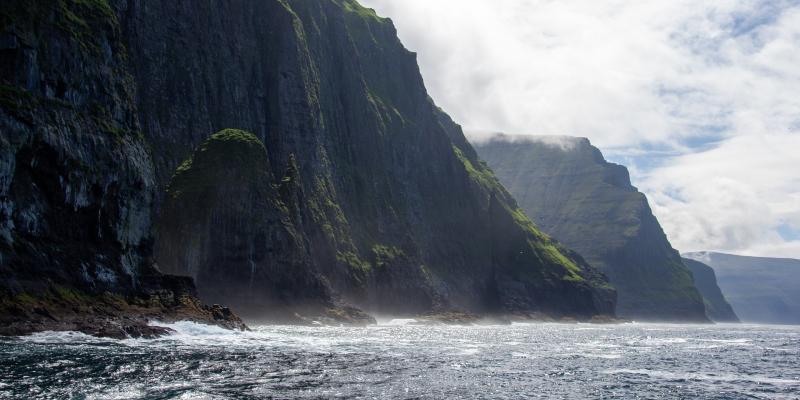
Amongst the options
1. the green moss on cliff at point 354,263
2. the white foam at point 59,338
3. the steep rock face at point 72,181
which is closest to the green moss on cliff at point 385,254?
the green moss on cliff at point 354,263

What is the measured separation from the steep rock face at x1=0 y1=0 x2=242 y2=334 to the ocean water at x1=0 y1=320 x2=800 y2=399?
6.28m

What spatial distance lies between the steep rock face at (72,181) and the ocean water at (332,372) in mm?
6276

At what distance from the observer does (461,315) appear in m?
173

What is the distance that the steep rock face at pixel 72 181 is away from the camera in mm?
60219

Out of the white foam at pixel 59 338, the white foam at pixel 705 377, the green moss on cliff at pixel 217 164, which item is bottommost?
Answer: the white foam at pixel 705 377

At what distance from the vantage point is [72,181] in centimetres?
6825

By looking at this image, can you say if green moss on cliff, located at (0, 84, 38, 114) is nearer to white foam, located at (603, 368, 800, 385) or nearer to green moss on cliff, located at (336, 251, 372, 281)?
white foam, located at (603, 368, 800, 385)

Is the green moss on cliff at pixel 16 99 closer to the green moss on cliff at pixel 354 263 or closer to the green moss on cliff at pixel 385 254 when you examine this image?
the green moss on cliff at pixel 354 263

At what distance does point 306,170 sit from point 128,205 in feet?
264

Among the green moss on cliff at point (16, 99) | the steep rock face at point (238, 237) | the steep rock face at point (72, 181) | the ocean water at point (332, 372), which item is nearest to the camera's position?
the ocean water at point (332, 372)

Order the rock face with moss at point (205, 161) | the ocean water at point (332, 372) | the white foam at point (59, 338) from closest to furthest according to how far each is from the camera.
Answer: the ocean water at point (332, 372)
the white foam at point (59, 338)
the rock face with moss at point (205, 161)

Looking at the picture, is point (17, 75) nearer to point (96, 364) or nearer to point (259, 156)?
point (96, 364)

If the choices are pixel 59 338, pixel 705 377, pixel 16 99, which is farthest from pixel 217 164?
pixel 705 377

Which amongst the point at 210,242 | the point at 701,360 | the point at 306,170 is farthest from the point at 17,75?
the point at 306,170
